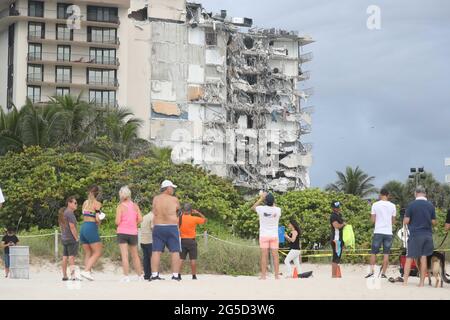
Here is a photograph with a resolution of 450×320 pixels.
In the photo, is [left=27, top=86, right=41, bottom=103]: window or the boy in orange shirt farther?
[left=27, top=86, right=41, bottom=103]: window

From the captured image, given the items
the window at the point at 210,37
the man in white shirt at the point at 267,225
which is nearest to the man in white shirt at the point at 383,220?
the man in white shirt at the point at 267,225

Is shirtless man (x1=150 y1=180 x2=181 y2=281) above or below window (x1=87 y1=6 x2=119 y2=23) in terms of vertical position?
below

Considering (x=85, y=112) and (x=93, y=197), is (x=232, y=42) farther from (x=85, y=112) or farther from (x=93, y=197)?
(x=93, y=197)

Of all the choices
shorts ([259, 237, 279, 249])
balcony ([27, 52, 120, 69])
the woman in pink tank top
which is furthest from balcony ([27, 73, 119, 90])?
the woman in pink tank top

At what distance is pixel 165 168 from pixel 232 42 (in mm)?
61613

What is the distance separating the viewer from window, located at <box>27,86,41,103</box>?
260 ft

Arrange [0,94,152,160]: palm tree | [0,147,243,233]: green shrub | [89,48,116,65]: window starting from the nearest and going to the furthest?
1. [0,147,243,233]: green shrub
2. [0,94,152,160]: palm tree
3. [89,48,116,65]: window

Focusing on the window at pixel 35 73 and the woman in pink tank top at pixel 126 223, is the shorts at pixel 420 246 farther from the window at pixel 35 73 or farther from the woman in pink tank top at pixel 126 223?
the window at pixel 35 73

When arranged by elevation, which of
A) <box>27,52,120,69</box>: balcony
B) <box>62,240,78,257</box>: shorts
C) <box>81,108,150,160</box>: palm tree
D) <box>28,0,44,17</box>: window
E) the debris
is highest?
<box>28,0,44,17</box>: window

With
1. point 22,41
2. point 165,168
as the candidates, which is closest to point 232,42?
point 22,41

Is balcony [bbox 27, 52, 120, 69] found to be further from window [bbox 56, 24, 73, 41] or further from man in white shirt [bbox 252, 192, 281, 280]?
man in white shirt [bbox 252, 192, 281, 280]

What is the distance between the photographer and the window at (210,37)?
91.8 m

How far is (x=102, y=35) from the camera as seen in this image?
82.8 m

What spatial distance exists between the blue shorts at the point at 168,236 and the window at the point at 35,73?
64470 mm
